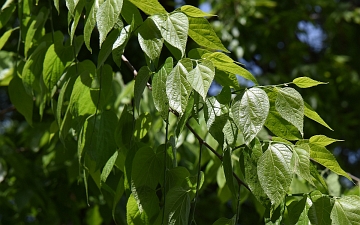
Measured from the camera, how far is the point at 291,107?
27.0 inches

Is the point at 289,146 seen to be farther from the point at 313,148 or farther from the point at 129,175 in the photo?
the point at 129,175

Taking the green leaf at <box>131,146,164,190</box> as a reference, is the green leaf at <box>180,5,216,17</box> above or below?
above

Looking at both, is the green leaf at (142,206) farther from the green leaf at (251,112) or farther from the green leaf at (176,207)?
the green leaf at (251,112)

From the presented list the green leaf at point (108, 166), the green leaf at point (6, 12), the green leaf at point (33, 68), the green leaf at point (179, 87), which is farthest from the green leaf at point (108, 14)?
the green leaf at point (6, 12)

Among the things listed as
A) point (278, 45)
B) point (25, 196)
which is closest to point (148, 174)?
point (25, 196)

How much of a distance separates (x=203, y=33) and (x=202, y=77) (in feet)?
0.39

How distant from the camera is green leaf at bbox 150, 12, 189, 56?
0.69m

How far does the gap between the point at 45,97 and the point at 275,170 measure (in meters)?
0.48

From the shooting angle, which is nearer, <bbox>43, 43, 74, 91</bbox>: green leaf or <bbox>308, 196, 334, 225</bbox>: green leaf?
<bbox>308, 196, 334, 225</bbox>: green leaf

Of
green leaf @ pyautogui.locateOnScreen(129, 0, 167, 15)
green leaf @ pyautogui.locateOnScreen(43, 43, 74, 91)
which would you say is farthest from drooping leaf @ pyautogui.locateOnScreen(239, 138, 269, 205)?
green leaf @ pyautogui.locateOnScreen(43, 43, 74, 91)

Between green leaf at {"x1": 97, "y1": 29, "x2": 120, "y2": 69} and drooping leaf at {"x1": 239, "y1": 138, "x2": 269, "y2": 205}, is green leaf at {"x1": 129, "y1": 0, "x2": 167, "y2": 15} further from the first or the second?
drooping leaf at {"x1": 239, "y1": 138, "x2": 269, "y2": 205}

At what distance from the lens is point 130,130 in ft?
2.77

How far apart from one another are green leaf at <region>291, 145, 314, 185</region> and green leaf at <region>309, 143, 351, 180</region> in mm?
55

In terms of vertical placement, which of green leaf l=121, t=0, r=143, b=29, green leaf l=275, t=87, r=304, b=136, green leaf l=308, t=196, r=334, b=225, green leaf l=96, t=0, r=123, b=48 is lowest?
green leaf l=308, t=196, r=334, b=225
